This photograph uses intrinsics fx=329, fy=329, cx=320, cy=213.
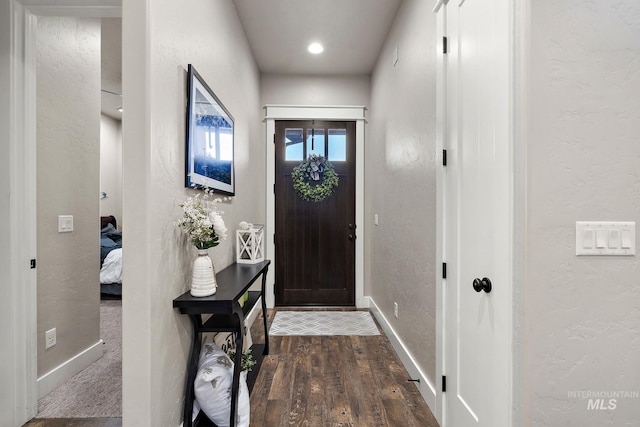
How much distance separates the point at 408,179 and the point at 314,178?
1.69m

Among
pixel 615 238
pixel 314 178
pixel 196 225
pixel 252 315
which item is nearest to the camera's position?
pixel 615 238

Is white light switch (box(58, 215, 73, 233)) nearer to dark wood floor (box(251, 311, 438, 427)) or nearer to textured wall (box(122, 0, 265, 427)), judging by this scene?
textured wall (box(122, 0, 265, 427))

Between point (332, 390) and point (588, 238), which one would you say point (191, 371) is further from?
point (588, 238)

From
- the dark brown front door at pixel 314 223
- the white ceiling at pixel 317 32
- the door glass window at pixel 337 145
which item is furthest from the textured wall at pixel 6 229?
the door glass window at pixel 337 145

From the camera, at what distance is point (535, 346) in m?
1.17

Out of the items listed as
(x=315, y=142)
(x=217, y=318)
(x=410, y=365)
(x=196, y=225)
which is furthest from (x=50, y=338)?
(x=315, y=142)

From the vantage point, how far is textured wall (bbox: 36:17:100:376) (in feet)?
6.84

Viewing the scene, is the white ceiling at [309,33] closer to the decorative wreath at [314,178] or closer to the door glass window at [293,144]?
the door glass window at [293,144]

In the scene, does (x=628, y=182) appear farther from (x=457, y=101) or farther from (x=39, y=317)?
(x=39, y=317)

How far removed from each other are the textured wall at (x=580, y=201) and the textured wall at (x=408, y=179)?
0.81 meters

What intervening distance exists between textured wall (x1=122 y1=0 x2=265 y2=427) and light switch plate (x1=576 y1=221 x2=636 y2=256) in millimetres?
1617

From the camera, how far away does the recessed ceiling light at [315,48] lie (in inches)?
134

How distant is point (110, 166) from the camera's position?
6484 millimetres

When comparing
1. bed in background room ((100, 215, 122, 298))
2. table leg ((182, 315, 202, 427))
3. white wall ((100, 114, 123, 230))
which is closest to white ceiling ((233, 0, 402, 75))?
table leg ((182, 315, 202, 427))
